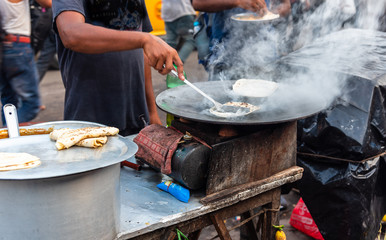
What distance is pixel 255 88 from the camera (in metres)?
2.30

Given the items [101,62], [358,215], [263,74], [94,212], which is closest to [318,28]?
[263,74]

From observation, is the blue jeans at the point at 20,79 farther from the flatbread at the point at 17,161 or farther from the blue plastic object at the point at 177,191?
the flatbread at the point at 17,161

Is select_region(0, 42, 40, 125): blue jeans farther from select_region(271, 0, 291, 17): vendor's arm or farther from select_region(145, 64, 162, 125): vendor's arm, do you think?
select_region(271, 0, 291, 17): vendor's arm

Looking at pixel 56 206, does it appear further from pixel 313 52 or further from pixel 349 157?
pixel 313 52

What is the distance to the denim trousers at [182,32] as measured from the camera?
270 inches

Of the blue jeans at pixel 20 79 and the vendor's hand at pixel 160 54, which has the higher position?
the vendor's hand at pixel 160 54

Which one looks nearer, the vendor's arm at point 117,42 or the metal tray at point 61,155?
the metal tray at point 61,155

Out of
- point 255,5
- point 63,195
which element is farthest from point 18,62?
point 63,195

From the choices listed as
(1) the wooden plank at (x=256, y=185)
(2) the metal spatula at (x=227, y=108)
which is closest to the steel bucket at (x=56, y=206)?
(1) the wooden plank at (x=256, y=185)

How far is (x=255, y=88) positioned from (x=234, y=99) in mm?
143

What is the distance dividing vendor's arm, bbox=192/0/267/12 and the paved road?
198 centimetres

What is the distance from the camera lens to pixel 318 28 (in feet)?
14.6

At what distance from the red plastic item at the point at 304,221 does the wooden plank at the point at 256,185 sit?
1.24 meters

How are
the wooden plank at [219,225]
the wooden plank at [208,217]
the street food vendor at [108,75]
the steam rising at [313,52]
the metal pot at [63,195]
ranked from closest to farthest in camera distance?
1. the metal pot at [63,195]
2. the wooden plank at [208,217]
3. the wooden plank at [219,225]
4. the street food vendor at [108,75]
5. the steam rising at [313,52]
